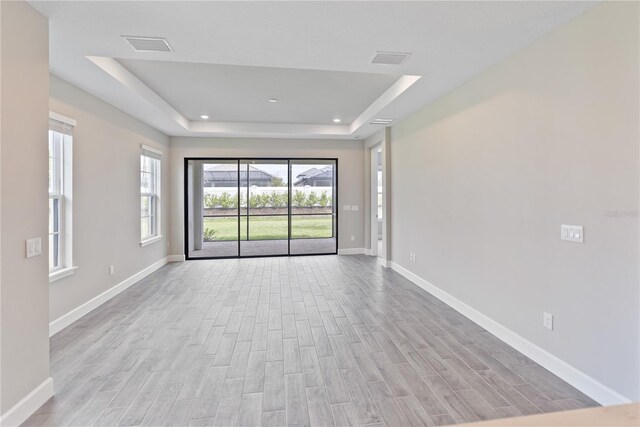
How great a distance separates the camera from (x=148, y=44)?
8.89ft

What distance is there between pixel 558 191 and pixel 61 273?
467 cm

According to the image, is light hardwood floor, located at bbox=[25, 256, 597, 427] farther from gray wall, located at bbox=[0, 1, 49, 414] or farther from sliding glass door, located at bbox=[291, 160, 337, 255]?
sliding glass door, located at bbox=[291, 160, 337, 255]

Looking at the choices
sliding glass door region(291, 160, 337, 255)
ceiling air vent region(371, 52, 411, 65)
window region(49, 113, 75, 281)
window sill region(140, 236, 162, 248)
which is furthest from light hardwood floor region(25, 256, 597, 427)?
sliding glass door region(291, 160, 337, 255)

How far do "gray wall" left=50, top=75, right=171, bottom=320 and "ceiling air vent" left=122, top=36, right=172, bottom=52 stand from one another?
1.31 meters

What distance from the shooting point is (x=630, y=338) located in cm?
200

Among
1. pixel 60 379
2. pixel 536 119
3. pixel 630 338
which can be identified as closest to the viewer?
pixel 630 338

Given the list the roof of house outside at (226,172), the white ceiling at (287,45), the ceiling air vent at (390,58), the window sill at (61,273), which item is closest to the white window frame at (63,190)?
the window sill at (61,273)

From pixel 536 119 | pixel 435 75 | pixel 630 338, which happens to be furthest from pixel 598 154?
pixel 435 75

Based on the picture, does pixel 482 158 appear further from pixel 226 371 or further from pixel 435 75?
pixel 226 371

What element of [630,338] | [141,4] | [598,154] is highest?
[141,4]

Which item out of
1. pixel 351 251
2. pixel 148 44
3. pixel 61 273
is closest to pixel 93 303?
pixel 61 273

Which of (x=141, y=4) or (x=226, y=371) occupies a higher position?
(x=141, y=4)

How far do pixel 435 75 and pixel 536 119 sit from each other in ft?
3.78

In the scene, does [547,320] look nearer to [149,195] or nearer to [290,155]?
[290,155]
